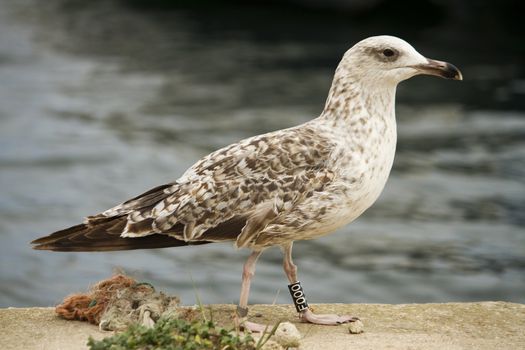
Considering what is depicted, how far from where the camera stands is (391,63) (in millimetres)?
6113

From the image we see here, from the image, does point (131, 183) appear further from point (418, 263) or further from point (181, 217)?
point (181, 217)

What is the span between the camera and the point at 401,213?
14.5 metres

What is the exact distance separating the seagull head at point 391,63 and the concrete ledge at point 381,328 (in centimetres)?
156

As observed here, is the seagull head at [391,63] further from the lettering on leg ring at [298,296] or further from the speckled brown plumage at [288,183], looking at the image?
the lettering on leg ring at [298,296]

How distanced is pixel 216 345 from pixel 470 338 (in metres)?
1.74

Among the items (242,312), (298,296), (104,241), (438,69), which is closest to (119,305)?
(104,241)

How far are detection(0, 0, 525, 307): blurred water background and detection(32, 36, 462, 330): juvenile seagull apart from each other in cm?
58

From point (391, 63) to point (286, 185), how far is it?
1015 mm

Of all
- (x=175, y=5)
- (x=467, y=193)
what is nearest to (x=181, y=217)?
(x=467, y=193)

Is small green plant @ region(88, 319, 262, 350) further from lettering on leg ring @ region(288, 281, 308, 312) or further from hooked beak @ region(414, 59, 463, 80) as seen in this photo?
hooked beak @ region(414, 59, 463, 80)

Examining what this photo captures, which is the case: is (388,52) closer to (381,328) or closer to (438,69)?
(438,69)

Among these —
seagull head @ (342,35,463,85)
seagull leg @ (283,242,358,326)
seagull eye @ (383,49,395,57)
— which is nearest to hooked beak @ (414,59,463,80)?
seagull head @ (342,35,463,85)

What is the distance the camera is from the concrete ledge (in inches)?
232

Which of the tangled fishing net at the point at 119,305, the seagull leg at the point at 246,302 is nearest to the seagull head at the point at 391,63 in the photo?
the seagull leg at the point at 246,302
